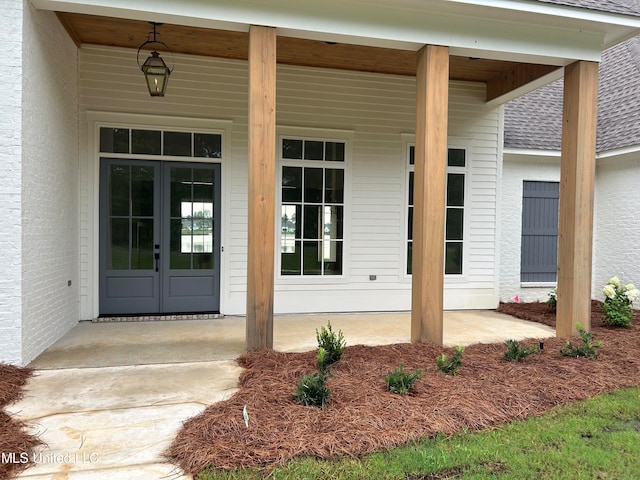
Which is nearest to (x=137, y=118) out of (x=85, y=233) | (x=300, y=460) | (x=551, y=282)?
(x=85, y=233)

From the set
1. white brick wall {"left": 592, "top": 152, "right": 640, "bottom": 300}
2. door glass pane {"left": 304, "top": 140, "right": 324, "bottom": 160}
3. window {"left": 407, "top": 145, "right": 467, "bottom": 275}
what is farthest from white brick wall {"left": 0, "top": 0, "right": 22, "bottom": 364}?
white brick wall {"left": 592, "top": 152, "right": 640, "bottom": 300}

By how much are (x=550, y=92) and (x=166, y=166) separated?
8285 mm

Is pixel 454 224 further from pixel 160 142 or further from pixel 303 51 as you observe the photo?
pixel 160 142

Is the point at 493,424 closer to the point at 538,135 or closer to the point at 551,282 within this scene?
the point at 551,282

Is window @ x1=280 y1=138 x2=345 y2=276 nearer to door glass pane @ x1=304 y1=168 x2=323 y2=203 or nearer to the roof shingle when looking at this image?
door glass pane @ x1=304 y1=168 x2=323 y2=203

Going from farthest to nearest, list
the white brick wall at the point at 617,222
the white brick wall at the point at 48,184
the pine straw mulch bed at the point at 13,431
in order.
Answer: the white brick wall at the point at 617,222 → the white brick wall at the point at 48,184 → the pine straw mulch bed at the point at 13,431

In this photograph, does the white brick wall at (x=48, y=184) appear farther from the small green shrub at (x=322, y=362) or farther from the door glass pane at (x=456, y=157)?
the door glass pane at (x=456, y=157)

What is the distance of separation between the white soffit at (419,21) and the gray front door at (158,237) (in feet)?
7.74

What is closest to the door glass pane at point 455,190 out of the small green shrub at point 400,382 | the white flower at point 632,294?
the white flower at point 632,294

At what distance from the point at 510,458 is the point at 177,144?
5.44 metres

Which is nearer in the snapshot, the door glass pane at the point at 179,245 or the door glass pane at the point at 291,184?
the door glass pane at the point at 179,245

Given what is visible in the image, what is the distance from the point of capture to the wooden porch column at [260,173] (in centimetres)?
427

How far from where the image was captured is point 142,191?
6094 millimetres

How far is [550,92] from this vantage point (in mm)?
9633
